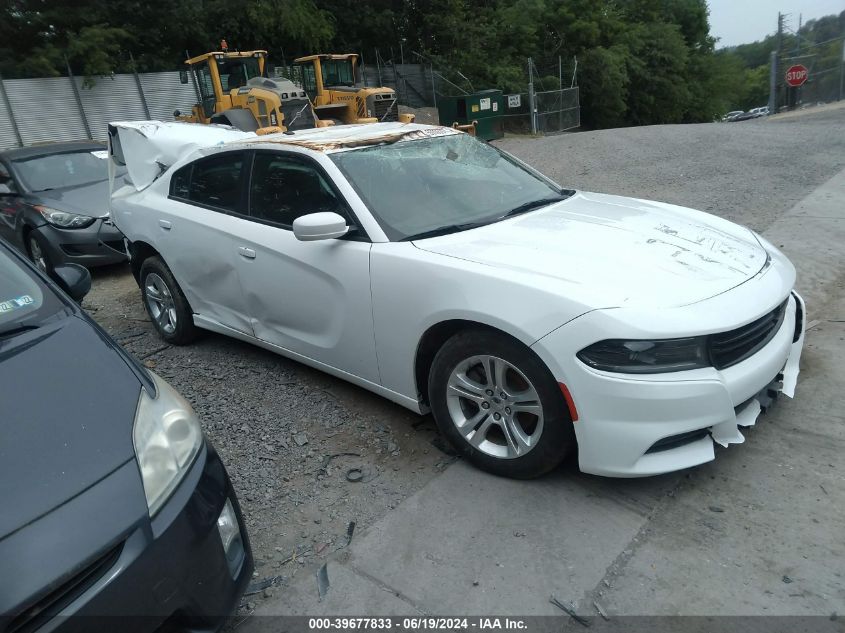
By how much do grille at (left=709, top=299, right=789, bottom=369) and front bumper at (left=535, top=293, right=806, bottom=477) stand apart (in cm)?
4

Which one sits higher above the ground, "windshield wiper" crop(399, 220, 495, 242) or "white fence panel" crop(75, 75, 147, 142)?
"white fence panel" crop(75, 75, 147, 142)

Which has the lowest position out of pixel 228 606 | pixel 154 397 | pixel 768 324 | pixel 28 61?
pixel 228 606

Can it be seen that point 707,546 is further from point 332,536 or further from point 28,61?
point 28,61

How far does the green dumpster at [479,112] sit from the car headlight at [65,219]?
16159 millimetres

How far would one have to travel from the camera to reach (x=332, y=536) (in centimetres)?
275

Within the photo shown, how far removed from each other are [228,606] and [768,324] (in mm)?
2521

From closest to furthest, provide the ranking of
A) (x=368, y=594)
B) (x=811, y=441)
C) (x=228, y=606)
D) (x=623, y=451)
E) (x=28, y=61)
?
(x=228, y=606) → (x=368, y=594) → (x=623, y=451) → (x=811, y=441) → (x=28, y=61)

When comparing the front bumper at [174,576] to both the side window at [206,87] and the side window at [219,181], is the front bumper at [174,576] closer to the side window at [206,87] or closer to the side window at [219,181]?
the side window at [219,181]

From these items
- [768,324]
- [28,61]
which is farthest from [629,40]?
[768,324]

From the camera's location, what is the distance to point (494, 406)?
2.91 meters

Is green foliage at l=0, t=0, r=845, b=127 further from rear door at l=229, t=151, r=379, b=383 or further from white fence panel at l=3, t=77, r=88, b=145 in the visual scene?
rear door at l=229, t=151, r=379, b=383

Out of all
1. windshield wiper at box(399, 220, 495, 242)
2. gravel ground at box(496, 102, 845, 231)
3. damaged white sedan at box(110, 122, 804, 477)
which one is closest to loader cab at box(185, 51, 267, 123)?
gravel ground at box(496, 102, 845, 231)

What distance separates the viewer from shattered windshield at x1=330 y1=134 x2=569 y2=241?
3.42 metres

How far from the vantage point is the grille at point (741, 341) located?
2605mm
